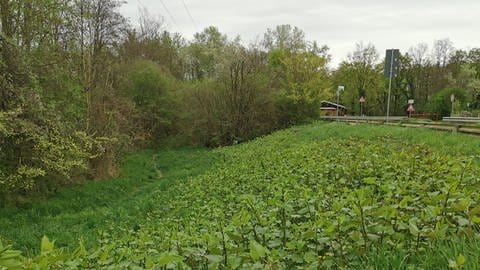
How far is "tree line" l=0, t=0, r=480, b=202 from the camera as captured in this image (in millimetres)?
10859

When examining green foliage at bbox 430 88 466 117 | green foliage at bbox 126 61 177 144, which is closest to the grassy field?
green foliage at bbox 126 61 177 144

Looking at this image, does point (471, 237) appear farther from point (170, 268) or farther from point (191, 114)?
point (191, 114)

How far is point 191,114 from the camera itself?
102 ft

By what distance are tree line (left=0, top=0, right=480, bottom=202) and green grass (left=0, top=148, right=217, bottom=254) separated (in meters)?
0.82

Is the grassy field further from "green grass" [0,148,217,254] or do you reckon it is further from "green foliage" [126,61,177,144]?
"green foliage" [126,61,177,144]

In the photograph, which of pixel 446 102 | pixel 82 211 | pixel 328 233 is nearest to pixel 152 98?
pixel 82 211

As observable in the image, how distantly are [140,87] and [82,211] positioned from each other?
18650mm

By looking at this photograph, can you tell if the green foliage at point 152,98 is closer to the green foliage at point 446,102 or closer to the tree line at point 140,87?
the tree line at point 140,87

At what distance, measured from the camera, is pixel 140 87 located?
28.5 m

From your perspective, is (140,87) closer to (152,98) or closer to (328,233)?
(152,98)

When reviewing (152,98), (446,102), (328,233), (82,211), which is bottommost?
(82,211)

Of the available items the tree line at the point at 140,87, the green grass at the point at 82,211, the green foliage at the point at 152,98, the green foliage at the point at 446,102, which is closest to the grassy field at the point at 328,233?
the green grass at the point at 82,211

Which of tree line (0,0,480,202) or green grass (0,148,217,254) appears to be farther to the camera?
tree line (0,0,480,202)

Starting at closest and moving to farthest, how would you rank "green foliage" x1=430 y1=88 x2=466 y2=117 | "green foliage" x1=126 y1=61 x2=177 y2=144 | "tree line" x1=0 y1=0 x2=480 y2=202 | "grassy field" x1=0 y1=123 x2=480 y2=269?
"grassy field" x1=0 y1=123 x2=480 y2=269 < "tree line" x1=0 y1=0 x2=480 y2=202 < "green foliage" x1=126 y1=61 x2=177 y2=144 < "green foliage" x1=430 y1=88 x2=466 y2=117
